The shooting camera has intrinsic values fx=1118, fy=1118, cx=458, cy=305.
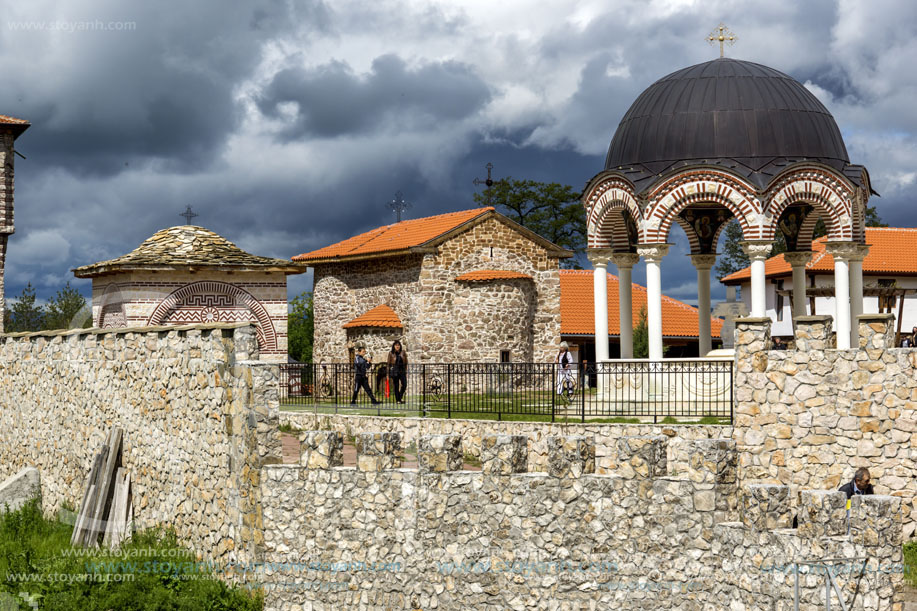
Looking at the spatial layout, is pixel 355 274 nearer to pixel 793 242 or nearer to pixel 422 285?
pixel 422 285

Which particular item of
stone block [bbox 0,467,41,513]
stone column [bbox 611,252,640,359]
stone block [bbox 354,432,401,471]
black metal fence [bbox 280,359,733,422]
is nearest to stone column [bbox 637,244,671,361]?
black metal fence [bbox 280,359,733,422]

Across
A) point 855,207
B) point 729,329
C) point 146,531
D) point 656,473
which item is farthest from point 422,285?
point 656,473

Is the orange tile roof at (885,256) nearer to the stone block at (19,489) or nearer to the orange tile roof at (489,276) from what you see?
the orange tile roof at (489,276)

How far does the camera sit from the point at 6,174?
25.0 metres

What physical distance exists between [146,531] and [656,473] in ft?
23.5

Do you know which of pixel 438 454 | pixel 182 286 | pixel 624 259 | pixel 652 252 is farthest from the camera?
pixel 624 259

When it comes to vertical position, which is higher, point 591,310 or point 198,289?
point 591,310

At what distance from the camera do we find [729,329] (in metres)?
22.7

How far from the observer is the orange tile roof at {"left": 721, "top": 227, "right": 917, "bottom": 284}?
37.9 meters

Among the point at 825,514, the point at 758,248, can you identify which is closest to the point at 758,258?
the point at 758,248

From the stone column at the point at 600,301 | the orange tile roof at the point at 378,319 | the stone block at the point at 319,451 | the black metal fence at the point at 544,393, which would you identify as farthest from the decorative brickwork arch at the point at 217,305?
the stone block at the point at 319,451

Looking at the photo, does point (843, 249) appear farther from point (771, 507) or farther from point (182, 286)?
point (182, 286)

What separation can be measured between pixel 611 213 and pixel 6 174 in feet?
44.1

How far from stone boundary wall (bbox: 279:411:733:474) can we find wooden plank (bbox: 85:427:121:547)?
405 cm
